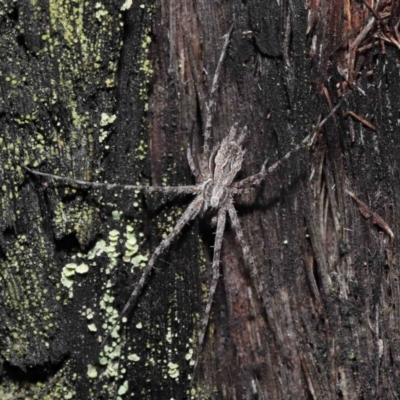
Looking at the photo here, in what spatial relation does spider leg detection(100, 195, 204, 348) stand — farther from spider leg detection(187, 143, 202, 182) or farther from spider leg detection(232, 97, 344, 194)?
spider leg detection(232, 97, 344, 194)

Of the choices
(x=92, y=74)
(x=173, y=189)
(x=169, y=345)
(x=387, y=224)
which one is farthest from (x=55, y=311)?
(x=387, y=224)

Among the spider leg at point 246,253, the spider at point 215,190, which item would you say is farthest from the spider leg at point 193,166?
the spider leg at point 246,253

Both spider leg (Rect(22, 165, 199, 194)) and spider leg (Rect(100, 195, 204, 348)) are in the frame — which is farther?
spider leg (Rect(100, 195, 204, 348))

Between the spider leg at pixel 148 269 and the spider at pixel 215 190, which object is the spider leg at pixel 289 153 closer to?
the spider at pixel 215 190

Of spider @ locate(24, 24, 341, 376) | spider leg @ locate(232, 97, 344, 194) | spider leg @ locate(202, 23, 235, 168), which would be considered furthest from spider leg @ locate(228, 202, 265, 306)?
spider leg @ locate(202, 23, 235, 168)

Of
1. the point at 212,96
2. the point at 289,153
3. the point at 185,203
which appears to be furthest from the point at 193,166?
the point at 289,153

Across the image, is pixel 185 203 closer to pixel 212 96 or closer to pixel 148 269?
pixel 148 269

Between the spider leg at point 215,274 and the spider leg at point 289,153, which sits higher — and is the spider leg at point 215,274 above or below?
below

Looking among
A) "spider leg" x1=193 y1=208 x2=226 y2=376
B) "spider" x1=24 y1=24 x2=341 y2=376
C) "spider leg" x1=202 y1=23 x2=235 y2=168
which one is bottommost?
"spider leg" x1=193 y1=208 x2=226 y2=376
